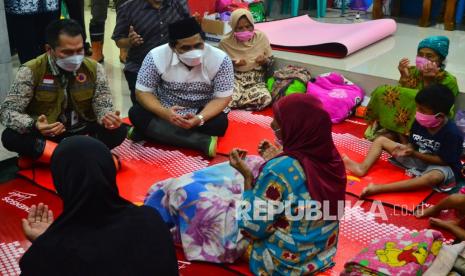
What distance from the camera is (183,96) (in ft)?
12.0

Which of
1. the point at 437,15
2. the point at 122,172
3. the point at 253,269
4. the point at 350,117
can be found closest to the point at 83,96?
the point at 122,172

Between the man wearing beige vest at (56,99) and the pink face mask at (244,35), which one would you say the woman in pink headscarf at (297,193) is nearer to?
the man wearing beige vest at (56,99)

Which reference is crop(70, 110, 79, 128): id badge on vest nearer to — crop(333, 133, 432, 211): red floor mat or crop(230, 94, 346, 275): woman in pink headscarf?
crop(230, 94, 346, 275): woman in pink headscarf

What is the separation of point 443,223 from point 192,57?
5.68 ft

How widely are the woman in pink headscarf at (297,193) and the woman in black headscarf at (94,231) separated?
560 millimetres

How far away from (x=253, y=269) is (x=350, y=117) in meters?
2.31

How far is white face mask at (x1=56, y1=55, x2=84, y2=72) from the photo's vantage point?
302 cm

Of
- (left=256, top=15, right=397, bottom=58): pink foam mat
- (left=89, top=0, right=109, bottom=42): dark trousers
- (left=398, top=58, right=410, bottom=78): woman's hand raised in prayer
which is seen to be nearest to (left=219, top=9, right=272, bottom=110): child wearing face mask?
(left=256, top=15, right=397, bottom=58): pink foam mat

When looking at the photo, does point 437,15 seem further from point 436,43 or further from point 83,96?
point 83,96

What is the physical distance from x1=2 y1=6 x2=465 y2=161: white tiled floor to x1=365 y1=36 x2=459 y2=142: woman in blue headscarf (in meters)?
0.48

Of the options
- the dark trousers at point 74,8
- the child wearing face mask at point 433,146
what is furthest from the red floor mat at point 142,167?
the dark trousers at point 74,8

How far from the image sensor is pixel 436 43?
358 cm

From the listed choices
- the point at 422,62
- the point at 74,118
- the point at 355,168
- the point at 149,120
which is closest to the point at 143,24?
the point at 149,120

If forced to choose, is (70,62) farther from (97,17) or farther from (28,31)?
(97,17)
